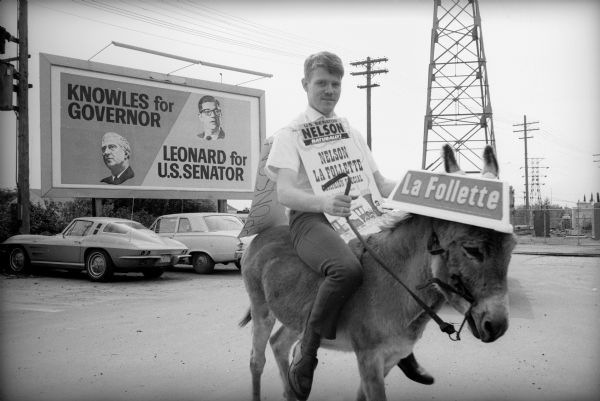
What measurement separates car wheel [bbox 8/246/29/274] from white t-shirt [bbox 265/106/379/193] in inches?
540

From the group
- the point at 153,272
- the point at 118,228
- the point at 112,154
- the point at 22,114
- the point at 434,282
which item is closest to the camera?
the point at 434,282

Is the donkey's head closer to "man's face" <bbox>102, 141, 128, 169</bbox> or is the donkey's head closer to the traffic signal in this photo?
the traffic signal

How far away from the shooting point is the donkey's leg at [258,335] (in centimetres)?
360

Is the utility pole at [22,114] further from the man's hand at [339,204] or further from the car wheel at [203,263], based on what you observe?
the man's hand at [339,204]

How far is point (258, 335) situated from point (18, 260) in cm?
1334

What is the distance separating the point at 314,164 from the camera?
9.77 feet

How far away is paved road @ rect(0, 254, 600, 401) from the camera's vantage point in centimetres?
428

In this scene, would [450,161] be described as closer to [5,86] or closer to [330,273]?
[330,273]

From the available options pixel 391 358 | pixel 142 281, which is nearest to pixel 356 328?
pixel 391 358

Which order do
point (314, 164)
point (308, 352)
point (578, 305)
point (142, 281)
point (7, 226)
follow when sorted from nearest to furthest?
point (308, 352)
point (314, 164)
point (578, 305)
point (142, 281)
point (7, 226)

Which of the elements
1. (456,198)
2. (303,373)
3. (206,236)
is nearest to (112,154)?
A: (206,236)

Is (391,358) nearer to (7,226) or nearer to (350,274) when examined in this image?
(350,274)

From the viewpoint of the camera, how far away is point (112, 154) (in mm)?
17688

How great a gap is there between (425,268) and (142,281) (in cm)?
1169
